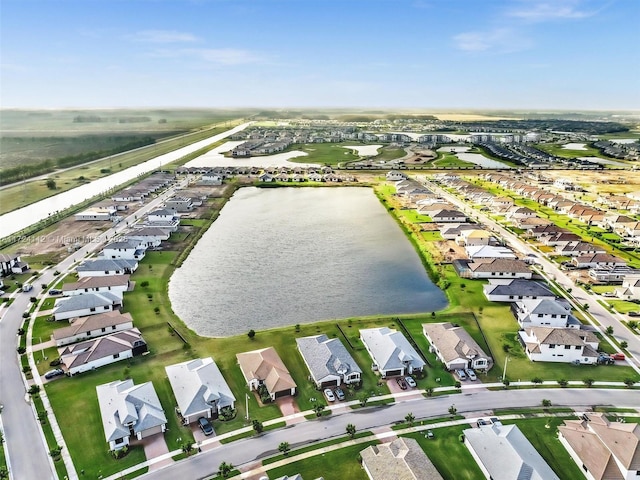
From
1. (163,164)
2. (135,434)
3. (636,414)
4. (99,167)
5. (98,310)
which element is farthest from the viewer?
(163,164)

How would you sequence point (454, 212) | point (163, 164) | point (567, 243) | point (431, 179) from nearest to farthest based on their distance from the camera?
point (567, 243) → point (454, 212) → point (431, 179) → point (163, 164)

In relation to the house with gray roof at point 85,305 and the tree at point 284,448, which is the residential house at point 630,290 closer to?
the tree at point 284,448

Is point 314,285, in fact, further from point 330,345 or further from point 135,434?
point 135,434

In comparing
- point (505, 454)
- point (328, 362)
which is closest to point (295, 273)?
point (328, 362)

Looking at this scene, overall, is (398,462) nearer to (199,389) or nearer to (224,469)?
(224,469)

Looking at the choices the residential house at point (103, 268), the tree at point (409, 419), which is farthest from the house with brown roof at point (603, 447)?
the residential house at point (103, 268)

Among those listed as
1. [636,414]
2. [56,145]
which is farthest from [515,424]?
[56,145]
